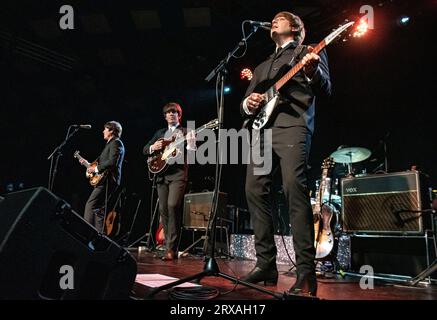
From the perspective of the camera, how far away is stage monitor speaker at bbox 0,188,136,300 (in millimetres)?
1301

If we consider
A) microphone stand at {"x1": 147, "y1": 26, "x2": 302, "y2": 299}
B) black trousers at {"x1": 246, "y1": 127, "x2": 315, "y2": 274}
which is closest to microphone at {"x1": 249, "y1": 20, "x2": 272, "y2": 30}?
microphone stand at {"x1": 147, "y1": 26, "x2": 302, "y2": 299}

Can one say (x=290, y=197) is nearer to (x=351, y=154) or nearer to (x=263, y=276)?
(x=263, y=276)

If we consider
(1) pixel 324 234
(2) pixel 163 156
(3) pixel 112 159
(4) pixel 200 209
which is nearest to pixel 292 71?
(1) pixel 324 234

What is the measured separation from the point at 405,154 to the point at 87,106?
275 inches

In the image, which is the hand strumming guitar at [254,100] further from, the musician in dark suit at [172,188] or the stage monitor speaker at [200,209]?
the stage monitor speaker at [200,209]

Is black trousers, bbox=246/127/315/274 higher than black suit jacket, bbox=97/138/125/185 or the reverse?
the reverse

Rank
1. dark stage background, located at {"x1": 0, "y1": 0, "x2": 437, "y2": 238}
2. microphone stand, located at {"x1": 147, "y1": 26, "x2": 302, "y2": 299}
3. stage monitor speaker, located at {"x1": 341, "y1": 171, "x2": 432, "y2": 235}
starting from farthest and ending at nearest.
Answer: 1. dark stage background, located at {"x1": 0, "y1": 0, "x2": 437, "y2": 238}
2. stage monitor speaker, located at {"x1": 341, "y1": 171, "x2": 432, "y2": 235}
3. microphone stand, located at {"x1": 147, "y1": 26, "x2": 302, "y2": 299}

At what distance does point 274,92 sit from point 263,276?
1327 mm

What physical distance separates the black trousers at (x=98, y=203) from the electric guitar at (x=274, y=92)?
3.46 metres

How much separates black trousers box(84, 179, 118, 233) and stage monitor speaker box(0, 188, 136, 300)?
3.75m

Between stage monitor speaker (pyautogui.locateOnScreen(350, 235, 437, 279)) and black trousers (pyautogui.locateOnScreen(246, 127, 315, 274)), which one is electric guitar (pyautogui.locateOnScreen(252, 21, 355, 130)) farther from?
stage monitor speaker (pyautogui.locateOnScreen(350, 235, 437, 279))

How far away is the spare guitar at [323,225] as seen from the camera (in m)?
3.80

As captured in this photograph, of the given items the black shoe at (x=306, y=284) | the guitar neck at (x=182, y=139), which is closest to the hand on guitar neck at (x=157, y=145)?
the guitar neck at (x=182, y=139)

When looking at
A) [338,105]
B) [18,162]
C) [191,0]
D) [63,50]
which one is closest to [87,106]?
[63,50]
